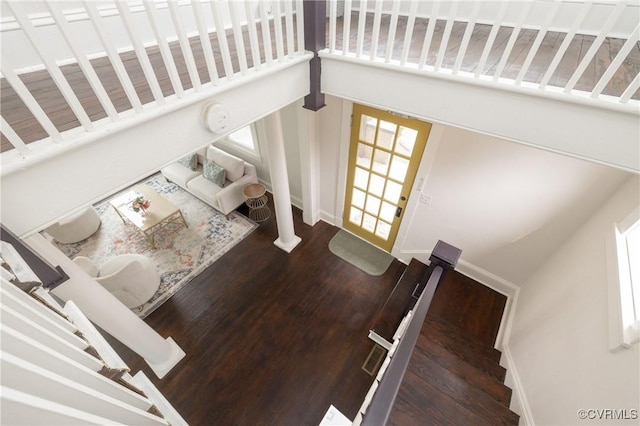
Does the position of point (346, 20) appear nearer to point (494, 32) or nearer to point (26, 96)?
point (494, 32)

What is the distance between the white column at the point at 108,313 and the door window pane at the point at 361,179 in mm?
2705

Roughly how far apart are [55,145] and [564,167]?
325 cm

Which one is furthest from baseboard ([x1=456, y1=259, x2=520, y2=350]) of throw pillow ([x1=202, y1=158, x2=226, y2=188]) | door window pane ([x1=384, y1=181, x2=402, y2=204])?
throw pillow ([x1=202, y1=158, x2=226, y2=188])

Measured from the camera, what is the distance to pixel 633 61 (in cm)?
173

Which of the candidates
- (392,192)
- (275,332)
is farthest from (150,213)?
(392,192)

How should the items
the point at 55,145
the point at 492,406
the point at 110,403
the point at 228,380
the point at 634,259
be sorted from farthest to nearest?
the point at 228,380, the point at 492,406, the point at 634,259, the point at 55,145, the point at 110,403

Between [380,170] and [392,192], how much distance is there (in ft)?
1.04

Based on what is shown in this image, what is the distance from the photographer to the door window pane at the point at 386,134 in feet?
9.30

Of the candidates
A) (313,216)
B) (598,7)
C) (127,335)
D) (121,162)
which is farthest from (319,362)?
(598,7)

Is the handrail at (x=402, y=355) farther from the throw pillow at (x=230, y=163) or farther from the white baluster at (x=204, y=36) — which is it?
the throw pillow at (x=230, y=163)

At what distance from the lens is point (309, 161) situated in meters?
3.39

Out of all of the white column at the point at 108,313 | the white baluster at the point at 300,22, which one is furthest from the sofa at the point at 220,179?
the white baluster at the point at 300,22

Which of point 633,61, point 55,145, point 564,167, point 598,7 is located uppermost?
point 598,7

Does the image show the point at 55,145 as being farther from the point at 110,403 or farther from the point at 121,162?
the point at 110,403
